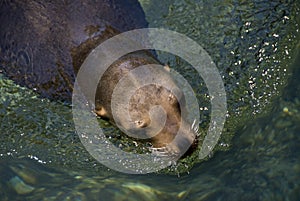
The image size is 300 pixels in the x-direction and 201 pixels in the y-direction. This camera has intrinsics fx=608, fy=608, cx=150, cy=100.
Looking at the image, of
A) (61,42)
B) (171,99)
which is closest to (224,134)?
(171,99)

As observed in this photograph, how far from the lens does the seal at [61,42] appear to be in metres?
5.51

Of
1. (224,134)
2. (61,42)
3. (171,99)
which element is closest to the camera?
(171,99)

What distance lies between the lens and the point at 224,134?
19.9 feet

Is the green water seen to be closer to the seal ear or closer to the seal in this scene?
the seal

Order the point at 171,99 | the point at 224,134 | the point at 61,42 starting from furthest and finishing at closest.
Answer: the point at 224,134 < the point at 61,42 < the point at 171,99

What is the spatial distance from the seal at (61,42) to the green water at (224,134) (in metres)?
0.38

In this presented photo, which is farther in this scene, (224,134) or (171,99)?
(224,134)

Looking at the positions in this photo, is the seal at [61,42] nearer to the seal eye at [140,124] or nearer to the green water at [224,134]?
the seal eye at [140,124]

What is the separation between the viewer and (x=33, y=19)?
6.03 meters

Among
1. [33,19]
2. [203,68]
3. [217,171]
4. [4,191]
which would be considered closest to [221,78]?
[203,68]

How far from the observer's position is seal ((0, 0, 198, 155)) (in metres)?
5.51

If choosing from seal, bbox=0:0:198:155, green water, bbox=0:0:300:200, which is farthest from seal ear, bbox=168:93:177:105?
green water, bbox=0:0:300:200

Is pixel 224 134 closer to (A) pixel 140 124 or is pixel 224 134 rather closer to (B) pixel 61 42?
(A) pixel 140 124

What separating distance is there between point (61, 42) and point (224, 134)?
1.84 metres
